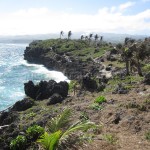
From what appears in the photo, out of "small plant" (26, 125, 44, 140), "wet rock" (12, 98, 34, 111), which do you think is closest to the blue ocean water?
"wet rock" (12, 98, 34, 111)

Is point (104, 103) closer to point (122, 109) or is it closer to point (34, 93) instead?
point (122, 109)

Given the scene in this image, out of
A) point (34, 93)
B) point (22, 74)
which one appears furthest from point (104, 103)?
point (22, 74)

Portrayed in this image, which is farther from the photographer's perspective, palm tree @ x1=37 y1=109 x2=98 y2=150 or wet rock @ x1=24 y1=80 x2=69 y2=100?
wet rock @ x1=24 y1=80 x2=69 y2=100

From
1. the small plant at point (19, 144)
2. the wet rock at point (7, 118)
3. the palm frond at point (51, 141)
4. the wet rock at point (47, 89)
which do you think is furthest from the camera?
the wet rock at point (47, 89)

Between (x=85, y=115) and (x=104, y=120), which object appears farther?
(x=85, y=115)

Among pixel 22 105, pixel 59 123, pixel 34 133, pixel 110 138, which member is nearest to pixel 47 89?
pixel 22 105

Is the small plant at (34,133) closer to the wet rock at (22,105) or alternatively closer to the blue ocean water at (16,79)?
the wet rock at (22,105)

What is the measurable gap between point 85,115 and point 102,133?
6.31m

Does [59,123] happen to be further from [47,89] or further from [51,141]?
[47,89]

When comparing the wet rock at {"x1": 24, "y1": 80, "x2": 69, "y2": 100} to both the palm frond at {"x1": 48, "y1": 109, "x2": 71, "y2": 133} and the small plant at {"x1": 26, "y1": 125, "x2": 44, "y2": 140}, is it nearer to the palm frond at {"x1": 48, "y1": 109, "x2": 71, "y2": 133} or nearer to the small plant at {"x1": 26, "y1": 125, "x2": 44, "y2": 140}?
the small plant at {"x1": 26, "y1": 125, "x2": 44, "y2": 140}

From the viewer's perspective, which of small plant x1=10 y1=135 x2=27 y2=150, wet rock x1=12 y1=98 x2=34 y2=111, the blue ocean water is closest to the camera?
small plant x1=10 y1=135 x2=27 y2=150

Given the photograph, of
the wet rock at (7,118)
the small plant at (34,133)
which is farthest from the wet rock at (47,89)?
the small plant at (34,133)

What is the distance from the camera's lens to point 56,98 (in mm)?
64562

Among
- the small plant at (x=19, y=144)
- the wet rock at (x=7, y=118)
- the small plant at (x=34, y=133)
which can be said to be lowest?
the wet rock at (x=7, y=118)
